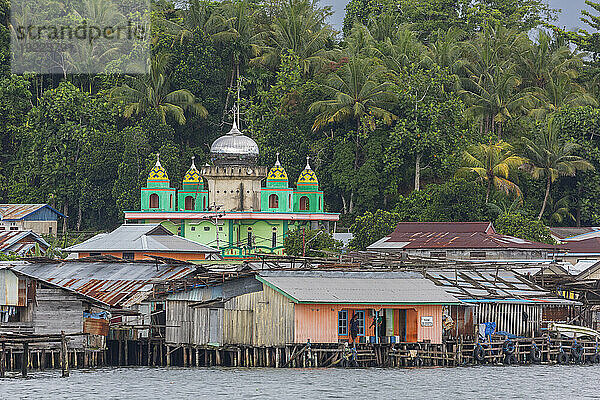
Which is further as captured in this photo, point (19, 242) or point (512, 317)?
point (19, 242)

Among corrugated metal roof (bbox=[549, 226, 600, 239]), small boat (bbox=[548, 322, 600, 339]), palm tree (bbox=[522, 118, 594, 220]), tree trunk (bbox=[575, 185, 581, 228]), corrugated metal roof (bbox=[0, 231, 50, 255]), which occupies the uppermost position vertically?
palm tree (bbox=[522, 118, 594, 220])

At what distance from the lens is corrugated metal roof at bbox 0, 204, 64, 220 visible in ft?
273

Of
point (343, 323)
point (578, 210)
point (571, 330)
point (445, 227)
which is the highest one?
point (578, 210)

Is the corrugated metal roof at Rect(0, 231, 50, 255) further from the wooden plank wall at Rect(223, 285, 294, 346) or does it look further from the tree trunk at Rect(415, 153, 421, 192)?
the wooden plank wall at Rect(223, 285, 294, 346)

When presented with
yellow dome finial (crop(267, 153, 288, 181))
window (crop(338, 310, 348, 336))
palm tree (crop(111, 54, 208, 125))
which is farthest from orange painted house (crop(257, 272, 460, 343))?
palm tree (crop(111, 54, 208, 125))

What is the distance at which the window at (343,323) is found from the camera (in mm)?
46750

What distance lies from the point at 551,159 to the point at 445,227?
12.8m

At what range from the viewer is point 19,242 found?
74.9 meters

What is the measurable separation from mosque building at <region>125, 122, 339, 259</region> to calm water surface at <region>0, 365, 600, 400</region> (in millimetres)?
32260

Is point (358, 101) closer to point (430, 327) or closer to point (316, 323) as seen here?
point (430, 327)

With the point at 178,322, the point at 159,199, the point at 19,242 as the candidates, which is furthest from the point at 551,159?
the point at 178,322

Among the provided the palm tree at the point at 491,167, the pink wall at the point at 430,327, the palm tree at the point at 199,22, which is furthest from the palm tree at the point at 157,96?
the pink wall at the point at 430,327

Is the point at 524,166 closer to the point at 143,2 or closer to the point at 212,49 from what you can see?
the point at 212,49

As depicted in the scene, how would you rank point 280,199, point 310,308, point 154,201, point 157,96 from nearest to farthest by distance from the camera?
point 310,308, point 280,199, point 154,201, point 157,96
